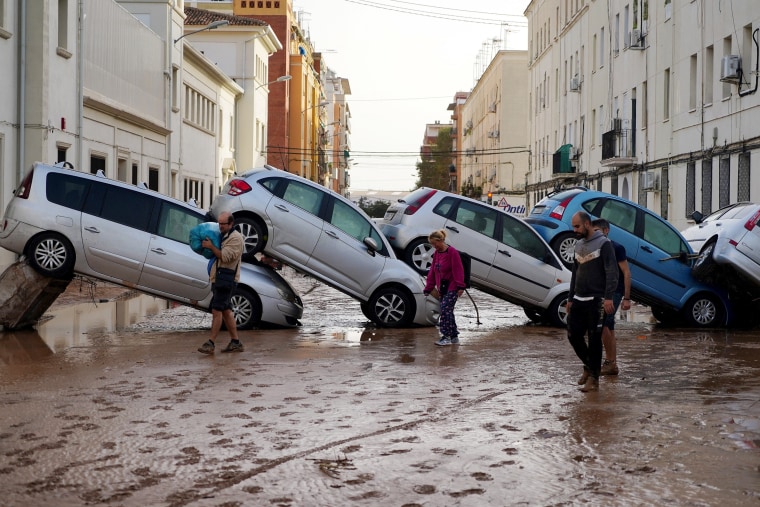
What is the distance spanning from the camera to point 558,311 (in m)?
18.1

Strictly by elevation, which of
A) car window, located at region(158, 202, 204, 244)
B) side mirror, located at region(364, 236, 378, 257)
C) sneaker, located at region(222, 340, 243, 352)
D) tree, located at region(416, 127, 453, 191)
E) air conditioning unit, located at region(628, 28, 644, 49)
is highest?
tree, located at region(416, 127, 453, 191)

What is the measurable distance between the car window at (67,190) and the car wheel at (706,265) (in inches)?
375

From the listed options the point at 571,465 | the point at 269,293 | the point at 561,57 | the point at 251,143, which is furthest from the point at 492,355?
the point at 251,143

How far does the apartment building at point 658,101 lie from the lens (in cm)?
2858

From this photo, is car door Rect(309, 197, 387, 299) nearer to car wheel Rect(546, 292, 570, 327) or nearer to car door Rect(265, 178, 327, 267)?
car door Rect(265, 178, 327, 267)

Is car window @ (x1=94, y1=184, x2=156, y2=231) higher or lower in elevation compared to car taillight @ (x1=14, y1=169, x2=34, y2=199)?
lower

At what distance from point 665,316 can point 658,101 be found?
17.6 meters

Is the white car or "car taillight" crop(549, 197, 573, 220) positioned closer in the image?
the white car

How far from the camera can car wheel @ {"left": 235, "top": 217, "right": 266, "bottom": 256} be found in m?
16.3

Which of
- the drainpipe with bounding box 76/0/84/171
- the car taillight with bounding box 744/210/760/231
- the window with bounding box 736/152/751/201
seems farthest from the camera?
the window with bounding box 736/152/751/201

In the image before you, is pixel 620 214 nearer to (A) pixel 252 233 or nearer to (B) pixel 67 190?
(A) pixel 252 233

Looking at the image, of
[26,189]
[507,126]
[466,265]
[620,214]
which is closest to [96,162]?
[26,189]

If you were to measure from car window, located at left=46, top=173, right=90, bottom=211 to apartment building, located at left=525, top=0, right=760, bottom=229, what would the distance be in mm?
14354

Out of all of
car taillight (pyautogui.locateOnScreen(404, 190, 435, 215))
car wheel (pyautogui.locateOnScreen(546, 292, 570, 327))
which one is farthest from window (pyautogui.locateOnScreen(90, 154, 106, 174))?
car wheel (pyautogui.locateOnScreen(546, 292, 570, 327))
